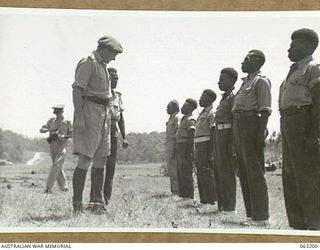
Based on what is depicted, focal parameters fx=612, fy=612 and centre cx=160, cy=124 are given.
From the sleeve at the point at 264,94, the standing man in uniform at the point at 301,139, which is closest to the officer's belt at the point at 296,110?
the standing man in uniform at the point at 301,139

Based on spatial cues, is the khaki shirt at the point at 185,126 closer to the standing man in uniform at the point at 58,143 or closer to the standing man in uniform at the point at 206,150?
the standing man in uniform at the point at 206,150

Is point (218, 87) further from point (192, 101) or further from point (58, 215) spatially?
point (58, 215)

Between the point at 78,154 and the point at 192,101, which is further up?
the point at 192,101

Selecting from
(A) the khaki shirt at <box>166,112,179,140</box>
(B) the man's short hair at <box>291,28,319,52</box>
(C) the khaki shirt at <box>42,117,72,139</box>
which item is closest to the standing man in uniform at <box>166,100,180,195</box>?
(A) the khaki shirt at <box>166,112,179,140</box>

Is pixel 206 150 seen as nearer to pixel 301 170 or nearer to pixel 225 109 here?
pixel 225 109

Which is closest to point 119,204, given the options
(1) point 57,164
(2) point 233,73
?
(1) point 57,164

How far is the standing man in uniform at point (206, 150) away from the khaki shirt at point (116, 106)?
2.33ft

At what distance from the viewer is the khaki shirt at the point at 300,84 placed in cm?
500

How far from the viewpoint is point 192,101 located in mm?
5484

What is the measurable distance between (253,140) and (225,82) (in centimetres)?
59

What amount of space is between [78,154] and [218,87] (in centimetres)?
137

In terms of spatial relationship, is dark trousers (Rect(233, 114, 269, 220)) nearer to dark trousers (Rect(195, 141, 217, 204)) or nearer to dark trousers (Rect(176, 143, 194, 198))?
dark trousers (Rect(195, 141, 217, 204))

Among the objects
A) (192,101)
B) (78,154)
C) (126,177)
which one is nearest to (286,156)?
(192,101)

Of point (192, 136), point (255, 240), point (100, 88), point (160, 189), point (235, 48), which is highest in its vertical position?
point (235, 48)
